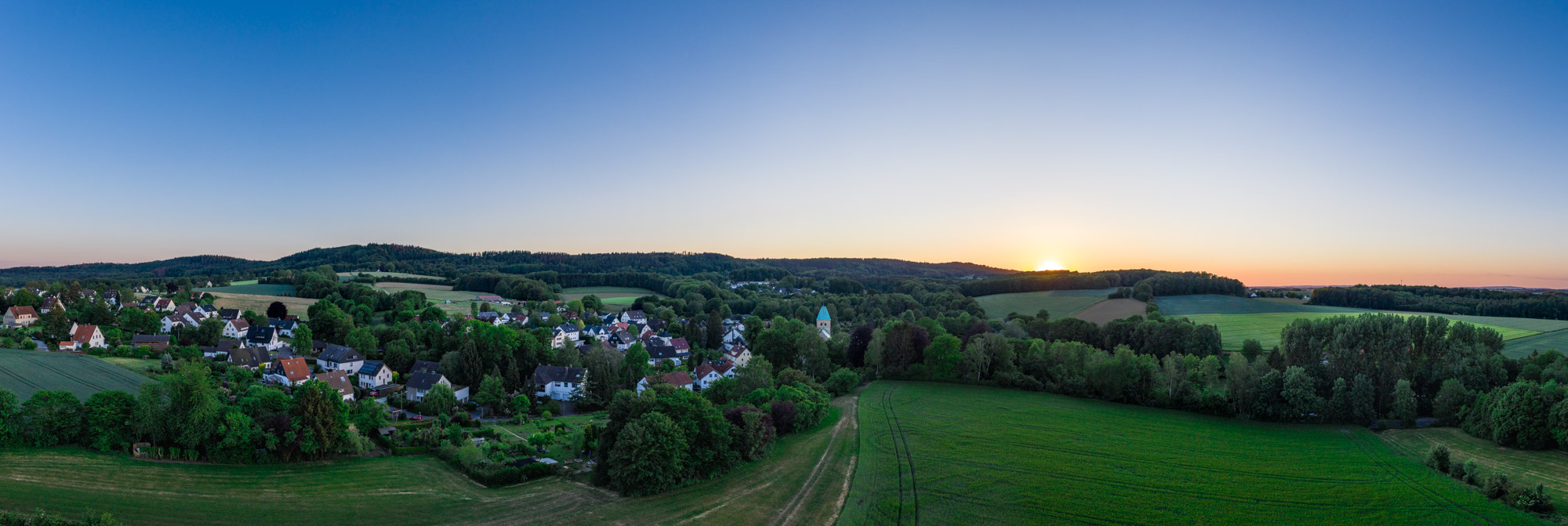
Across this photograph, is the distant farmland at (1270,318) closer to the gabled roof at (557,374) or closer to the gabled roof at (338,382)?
the gabled roof at (557,374)

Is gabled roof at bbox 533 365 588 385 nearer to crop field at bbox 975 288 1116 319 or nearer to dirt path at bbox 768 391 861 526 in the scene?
dirt path at bbox 768 391 861 526

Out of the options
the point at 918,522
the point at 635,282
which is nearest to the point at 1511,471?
the point at 918,522

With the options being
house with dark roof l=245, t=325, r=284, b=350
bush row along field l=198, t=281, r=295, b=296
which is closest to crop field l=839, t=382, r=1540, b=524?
house with dark roof l=245, t=325, r=284, b=350

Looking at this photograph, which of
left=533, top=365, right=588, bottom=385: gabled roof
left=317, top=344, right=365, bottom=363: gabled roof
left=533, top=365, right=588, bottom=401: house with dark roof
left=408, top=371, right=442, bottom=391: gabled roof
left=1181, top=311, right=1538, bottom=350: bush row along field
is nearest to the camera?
left=408, top=371, right=442, bottom=391: gabled roof

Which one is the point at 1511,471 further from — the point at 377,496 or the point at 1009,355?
the point at 377,496

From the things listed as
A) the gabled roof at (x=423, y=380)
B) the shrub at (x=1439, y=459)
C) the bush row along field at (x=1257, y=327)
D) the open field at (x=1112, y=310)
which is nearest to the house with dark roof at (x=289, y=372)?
the gabled roof at (x=423, y=380)
